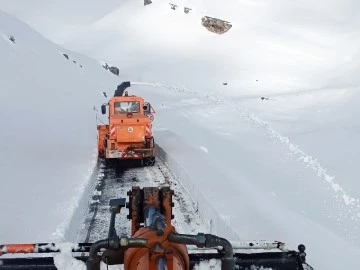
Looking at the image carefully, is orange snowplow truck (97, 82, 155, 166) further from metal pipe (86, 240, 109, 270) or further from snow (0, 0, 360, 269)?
metal pipe (86, 240, 109, 270)

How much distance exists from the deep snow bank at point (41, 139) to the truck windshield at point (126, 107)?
1725 millimetres

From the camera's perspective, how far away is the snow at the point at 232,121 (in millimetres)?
8812

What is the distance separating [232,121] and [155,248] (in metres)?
24.0

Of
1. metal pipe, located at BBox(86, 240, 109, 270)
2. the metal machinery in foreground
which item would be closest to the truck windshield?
the metal machinery in foreground

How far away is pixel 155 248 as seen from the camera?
293 centimetres

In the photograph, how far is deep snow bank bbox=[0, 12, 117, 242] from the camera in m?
8.35

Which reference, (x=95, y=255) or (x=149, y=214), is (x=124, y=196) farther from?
(x=95, y=255)

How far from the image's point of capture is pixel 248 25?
2798 inches

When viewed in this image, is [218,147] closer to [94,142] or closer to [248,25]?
[94,142]

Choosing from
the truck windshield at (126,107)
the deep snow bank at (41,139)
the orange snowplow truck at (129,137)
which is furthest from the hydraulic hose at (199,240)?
the truck windshield at (126,107)

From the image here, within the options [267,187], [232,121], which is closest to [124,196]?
[267,187]

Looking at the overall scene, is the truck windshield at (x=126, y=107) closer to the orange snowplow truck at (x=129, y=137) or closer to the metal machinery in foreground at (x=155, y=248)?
the orange snowplow truck at (x=129, y=137)

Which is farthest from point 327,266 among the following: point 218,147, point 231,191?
point 218,147

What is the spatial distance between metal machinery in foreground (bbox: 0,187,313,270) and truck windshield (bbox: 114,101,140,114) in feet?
36.5
